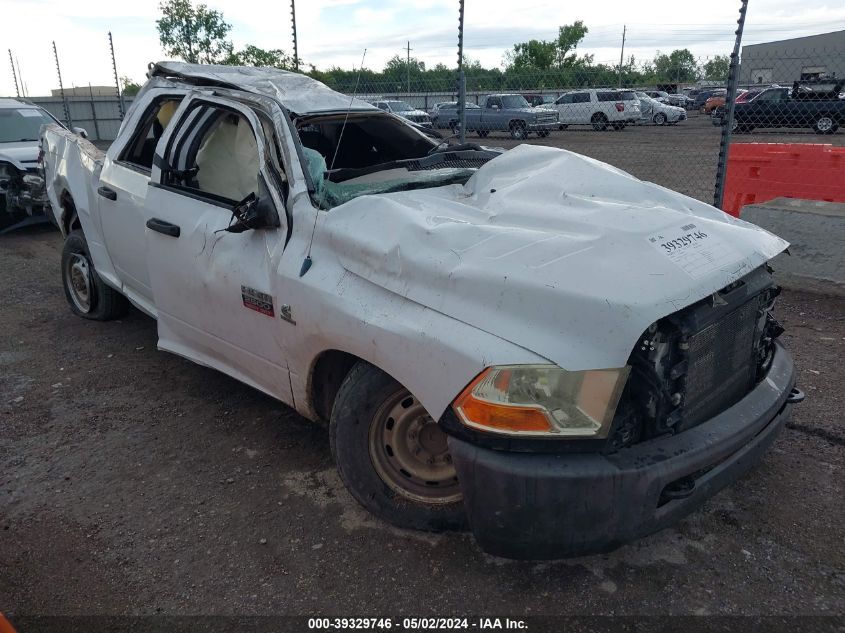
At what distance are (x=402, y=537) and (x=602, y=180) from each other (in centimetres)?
192

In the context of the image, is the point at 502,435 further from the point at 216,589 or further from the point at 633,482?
the point at 216,589

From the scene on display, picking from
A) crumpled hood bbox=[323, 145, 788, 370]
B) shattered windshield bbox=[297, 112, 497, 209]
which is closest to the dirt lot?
shattered windshield bbox=[297, 112, 497, 209]

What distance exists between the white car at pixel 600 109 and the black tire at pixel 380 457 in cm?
2211

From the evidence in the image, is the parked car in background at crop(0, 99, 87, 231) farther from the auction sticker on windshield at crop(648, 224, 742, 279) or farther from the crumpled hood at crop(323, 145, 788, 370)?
the auction sticker on windshield at crop(648, 224, 742, 279)

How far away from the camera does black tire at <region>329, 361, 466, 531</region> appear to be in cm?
270

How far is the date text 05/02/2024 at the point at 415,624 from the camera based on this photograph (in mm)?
2393

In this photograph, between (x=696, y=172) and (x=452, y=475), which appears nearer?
(x=452, y=475)

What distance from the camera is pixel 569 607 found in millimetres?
2457

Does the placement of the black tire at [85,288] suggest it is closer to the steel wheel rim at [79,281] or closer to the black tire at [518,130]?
the steel wheel rim at [79,281]

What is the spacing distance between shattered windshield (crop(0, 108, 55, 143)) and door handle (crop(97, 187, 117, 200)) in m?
6.57

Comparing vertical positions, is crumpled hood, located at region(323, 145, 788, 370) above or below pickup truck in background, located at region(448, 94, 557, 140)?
above

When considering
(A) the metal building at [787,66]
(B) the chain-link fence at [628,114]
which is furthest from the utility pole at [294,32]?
(A) the metal building at [787,66]

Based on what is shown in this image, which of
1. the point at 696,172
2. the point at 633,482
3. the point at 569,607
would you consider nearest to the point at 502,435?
the point at 633,482

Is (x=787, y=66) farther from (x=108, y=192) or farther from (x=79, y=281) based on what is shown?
(x=79, y=281)
